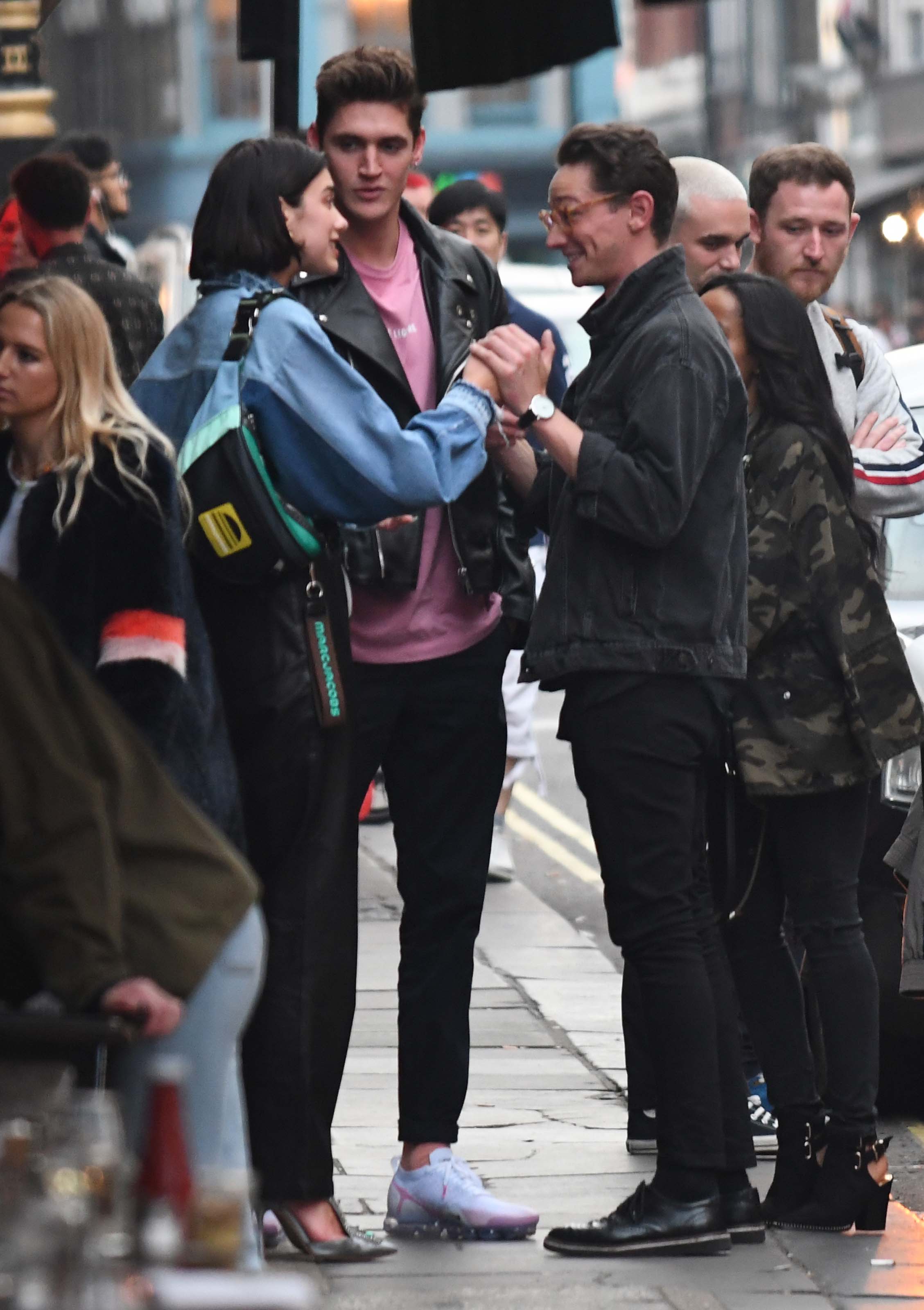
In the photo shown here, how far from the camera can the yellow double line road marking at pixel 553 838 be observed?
10305mm

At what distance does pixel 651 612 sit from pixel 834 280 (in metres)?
1.50

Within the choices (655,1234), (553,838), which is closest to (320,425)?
(655,1234)

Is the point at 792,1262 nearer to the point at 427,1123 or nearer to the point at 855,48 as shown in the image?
the point at 427,1123

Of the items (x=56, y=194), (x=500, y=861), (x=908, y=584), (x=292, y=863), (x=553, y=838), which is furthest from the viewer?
(x=553, y=838)

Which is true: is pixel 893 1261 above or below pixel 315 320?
below

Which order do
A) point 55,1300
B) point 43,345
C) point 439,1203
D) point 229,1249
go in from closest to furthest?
1. point 55,1300
2. point 229,1249
3. point 43,345
4. point 439,1203

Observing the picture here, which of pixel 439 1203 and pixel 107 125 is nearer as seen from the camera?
pixel 439 1203

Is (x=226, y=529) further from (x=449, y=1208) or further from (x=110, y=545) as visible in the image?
(x=449, y=1208)

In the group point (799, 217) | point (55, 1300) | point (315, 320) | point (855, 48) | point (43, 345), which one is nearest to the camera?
point (55, 1300)

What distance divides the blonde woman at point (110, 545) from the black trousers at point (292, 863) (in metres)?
0.62

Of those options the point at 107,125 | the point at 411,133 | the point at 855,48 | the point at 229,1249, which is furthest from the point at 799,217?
the point at 855,48

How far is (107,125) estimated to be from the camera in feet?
139

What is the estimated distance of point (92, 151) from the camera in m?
10.6

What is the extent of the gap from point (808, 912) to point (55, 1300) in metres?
3.22
